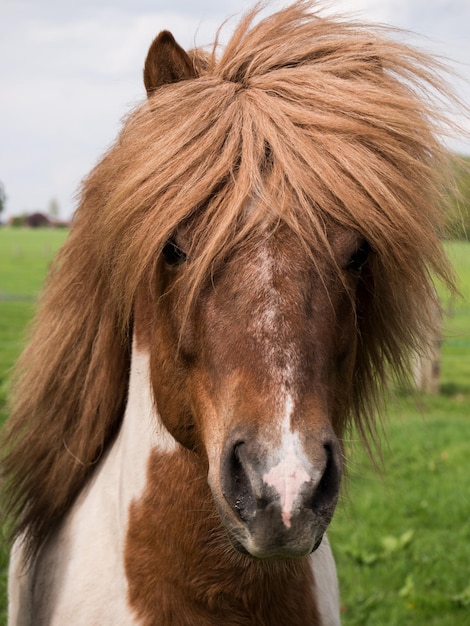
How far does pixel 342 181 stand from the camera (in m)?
1.95

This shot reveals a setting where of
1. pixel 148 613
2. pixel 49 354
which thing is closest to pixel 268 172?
pixel 49 354

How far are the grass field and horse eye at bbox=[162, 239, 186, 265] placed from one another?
991 mm

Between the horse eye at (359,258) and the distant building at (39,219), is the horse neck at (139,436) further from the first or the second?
the distant building at (39,219)

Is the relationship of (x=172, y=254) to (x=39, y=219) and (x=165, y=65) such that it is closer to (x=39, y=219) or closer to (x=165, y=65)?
(x=165, y=65)

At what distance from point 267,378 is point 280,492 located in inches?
10.1

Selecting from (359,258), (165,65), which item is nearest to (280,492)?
(359,258)

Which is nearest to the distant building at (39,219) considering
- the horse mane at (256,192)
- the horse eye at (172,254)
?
the horse mane at (256,192)

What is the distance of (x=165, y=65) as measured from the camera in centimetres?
220

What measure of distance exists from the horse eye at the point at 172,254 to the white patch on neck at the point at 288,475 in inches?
24.8

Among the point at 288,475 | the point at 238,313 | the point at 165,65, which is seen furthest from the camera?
the point at 165,65

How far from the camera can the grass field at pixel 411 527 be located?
15.1ft

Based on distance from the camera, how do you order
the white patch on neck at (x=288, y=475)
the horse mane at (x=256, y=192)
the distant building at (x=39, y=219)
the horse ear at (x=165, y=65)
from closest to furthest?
the white patch on neck at (x=288, y=475) < the horse mane at (x=256, y=192) < the horse ear at (x=165, y=65) < the distant building at (x=39, y=219)

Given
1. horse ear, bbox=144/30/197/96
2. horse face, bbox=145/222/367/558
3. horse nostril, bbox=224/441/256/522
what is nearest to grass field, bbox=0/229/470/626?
horse face, bbox=145/222/367/558

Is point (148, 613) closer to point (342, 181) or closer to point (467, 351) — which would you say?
point (342, 181)
